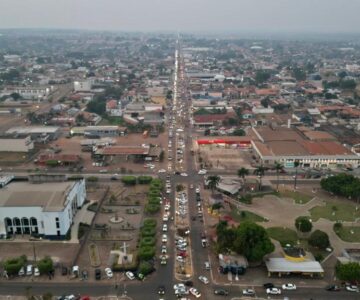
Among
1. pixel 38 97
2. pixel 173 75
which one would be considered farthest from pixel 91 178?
pixel 173 75

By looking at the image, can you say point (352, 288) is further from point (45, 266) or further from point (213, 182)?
point (45, 266)

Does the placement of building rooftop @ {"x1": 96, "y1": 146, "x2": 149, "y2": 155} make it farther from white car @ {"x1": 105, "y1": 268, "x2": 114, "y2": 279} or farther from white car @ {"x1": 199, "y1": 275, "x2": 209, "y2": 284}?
white car @ {"x1": 199, "y1": 275, "x2": 209, "y2": 284}

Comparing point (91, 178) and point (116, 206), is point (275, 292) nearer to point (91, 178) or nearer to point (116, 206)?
point (116, 206)

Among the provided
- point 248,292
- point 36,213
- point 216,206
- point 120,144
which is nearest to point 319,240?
point 248,292

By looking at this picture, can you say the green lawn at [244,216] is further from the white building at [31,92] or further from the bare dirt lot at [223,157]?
the white building at [31,92]

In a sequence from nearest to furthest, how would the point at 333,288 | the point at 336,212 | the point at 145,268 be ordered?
the point at 333,288
the point at 145,268
the point at 336,212

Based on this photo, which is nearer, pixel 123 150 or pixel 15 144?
pixel 123 150

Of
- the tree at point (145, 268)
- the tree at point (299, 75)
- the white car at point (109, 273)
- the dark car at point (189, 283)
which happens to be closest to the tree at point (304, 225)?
the dark car at point (189, 283)
